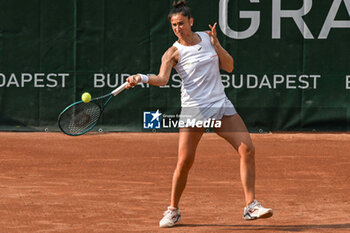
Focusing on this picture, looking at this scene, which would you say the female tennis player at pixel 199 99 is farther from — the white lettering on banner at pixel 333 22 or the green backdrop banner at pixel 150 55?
the white lettering on banner at pixel 333 22

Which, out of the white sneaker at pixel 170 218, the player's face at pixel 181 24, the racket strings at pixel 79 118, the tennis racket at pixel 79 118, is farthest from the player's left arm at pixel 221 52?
the racket strings at pixel 79 118

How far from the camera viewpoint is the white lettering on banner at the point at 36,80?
11.0 meters

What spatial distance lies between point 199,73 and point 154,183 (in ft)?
7.40

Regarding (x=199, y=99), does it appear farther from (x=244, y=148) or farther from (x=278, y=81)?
(x=278, y=81)

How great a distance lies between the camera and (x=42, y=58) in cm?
1099

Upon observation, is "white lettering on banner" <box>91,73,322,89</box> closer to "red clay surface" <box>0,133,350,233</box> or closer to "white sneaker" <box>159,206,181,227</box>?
"red clay surface" <box>0,133,350,233</box>

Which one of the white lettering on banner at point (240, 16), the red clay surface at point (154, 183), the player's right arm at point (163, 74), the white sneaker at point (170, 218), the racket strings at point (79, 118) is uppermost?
the player's right arm at point (163, 74)

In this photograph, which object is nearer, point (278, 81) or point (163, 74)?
point (163, 74)

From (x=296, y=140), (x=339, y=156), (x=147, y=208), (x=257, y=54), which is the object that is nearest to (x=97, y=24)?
(x=257, y=54)

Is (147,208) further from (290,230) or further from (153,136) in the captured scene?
(153,136)

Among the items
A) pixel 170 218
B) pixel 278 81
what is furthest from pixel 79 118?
pixel 278 81

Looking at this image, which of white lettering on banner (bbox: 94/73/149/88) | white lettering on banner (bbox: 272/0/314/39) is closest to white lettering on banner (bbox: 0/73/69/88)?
white lettering on banner (bbox: 94/73/149/88)

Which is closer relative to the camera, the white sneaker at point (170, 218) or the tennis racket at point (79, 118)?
the white sneaker at point (170, 218)

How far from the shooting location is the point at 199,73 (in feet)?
16.5
